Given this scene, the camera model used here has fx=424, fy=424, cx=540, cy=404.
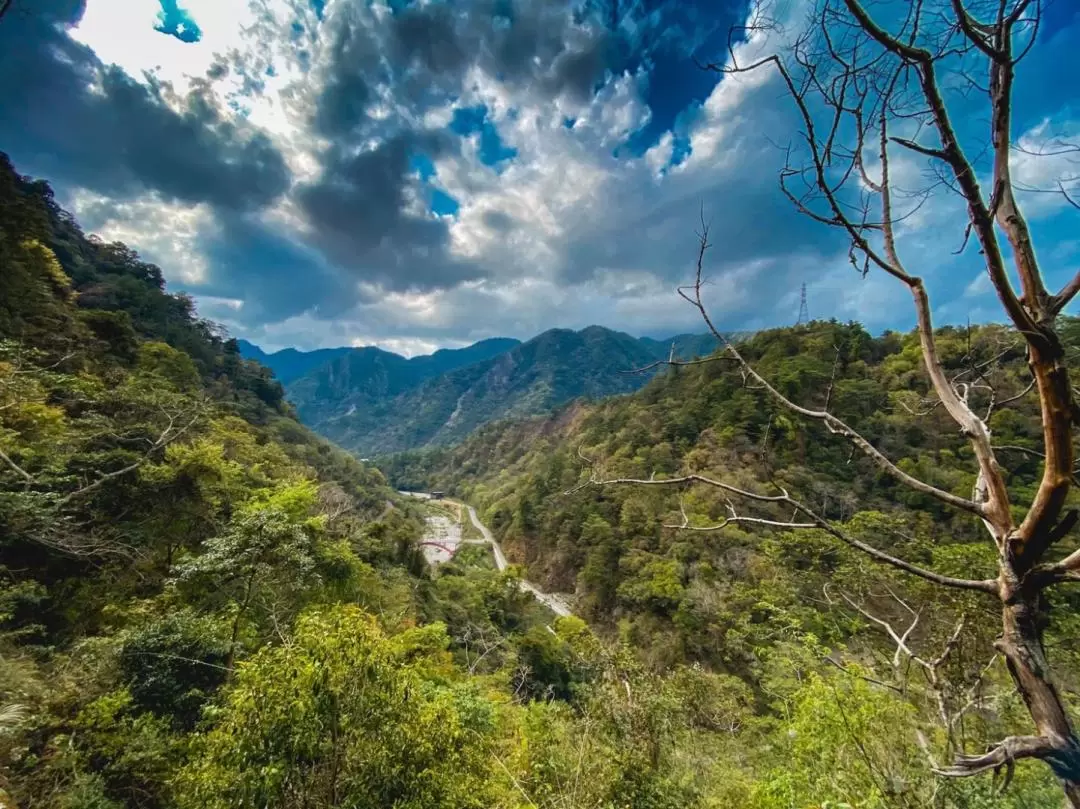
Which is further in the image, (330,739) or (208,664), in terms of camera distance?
(208,664)

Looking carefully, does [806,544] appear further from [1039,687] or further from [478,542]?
[478,542]

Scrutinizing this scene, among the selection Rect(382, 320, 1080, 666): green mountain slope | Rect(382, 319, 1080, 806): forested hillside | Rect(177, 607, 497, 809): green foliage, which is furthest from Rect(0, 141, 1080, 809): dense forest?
Rect(382, 320, 1080, 666): green mountain slope

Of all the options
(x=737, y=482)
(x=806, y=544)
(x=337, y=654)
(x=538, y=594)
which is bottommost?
(x=538, y=594)

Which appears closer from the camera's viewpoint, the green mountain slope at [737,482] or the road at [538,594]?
the green mountain slope at [737,482]

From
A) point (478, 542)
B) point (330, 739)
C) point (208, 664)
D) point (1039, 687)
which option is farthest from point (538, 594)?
point (1039, 687)

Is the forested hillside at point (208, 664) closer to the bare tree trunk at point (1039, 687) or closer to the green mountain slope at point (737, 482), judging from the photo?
the bare tree trunk at point (1039, 687)

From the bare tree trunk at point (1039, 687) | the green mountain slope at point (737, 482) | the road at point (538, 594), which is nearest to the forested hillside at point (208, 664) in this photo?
the bare tree trunk at point (1039, 687)

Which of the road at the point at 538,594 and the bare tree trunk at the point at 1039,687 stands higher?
the bare tree trunk at the point at 1039,687

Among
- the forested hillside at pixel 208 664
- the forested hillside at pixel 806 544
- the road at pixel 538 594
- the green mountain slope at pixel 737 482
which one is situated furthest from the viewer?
the road at pixel 538 594

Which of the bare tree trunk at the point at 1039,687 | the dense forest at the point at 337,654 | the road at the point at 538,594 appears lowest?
the road at the point at 538,594
